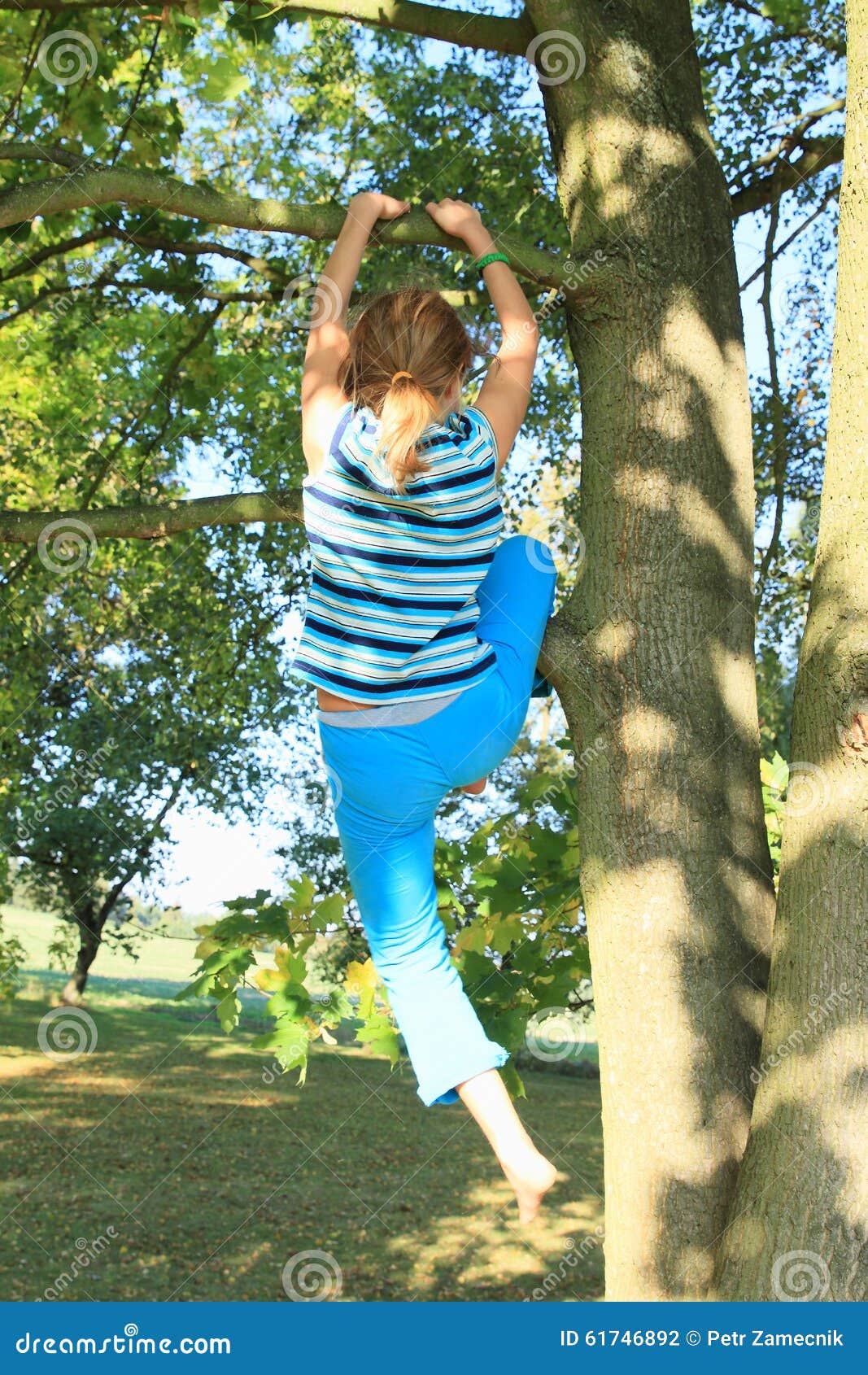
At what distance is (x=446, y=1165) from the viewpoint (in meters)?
11.9

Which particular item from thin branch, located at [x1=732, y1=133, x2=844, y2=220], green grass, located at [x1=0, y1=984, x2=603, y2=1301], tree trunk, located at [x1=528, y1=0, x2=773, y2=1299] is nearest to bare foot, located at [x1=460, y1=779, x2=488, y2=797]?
tree trunk, located at [x1=528, y1=0, x2=773, y2=1299]

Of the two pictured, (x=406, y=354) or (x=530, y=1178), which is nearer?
(x=530, y=1178)

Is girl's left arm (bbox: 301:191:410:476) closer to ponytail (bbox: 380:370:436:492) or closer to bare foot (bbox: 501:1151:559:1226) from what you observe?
ponytail (bbox: 380:370:436:492)

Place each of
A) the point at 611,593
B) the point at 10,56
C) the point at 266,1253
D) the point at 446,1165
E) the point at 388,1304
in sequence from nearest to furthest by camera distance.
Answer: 1. the point at 611,593
2. the point at 388,1304
3. the point at 10,56
4. the point at 266,1253
5. the point at 446,1165

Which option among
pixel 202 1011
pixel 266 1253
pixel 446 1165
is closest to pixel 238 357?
pixel 266 1253

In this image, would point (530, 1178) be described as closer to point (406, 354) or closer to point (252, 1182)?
point (406, 354)

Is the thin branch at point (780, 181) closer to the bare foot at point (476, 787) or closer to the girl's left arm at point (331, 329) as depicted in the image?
the girl's left arm at point (331, 329)

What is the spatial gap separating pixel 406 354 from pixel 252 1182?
983cm

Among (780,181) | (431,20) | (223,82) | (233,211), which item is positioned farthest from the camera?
(780,181)

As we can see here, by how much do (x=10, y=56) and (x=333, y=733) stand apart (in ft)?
13.0

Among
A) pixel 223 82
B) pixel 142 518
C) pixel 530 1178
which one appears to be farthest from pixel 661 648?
pixel 223 82

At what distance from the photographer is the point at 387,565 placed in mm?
2359

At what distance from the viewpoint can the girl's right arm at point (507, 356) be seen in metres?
2.58

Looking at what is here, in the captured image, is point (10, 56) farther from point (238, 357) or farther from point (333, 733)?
point (333, 733)
